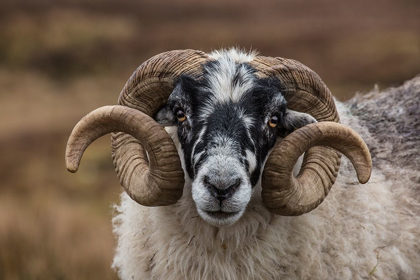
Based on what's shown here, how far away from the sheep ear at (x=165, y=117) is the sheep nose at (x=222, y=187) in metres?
1.02

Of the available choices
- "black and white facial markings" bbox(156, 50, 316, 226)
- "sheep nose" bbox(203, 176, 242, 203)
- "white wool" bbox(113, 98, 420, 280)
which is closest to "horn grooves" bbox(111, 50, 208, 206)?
"black and white facial markings" bbox(156, 50, 316, 226)

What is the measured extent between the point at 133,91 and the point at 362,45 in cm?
2537

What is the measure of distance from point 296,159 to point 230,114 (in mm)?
625

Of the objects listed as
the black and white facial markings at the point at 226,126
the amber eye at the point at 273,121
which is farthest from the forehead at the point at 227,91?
the amber eye at the point at 273,121

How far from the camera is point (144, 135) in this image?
4430mm

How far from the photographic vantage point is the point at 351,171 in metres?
5.27

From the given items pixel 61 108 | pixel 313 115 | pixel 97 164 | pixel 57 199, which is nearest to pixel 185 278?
pixel 313 115

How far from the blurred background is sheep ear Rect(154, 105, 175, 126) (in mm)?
5850

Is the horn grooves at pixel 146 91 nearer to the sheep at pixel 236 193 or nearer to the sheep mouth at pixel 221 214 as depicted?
the sheep at pixel 236 193

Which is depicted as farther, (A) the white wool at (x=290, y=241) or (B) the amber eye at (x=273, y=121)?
(A) the white wool at (x=290, y=241)

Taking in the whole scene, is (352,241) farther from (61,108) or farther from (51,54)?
(51,54)

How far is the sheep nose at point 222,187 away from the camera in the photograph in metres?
3.93

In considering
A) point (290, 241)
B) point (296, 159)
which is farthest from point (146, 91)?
point (290, 241)

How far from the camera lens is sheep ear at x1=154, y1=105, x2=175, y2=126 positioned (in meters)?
4.86
